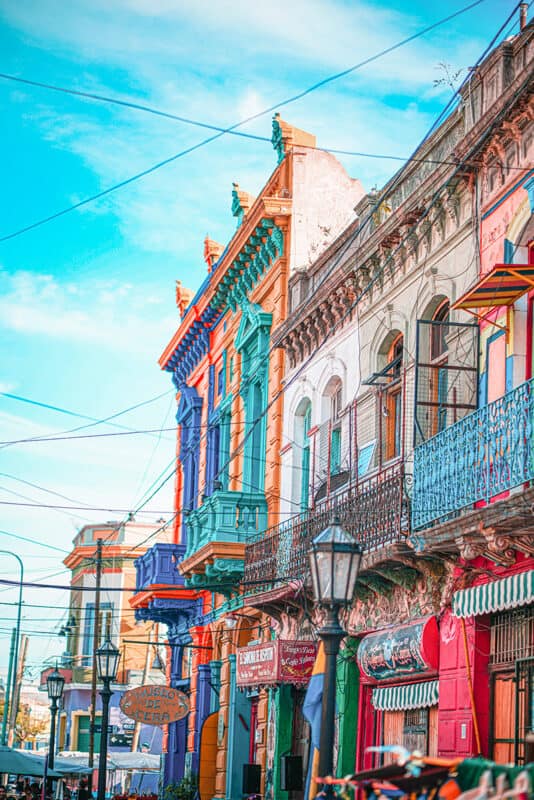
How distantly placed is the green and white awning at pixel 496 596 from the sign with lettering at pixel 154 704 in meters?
10.3

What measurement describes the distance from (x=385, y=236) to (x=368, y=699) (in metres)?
6.73

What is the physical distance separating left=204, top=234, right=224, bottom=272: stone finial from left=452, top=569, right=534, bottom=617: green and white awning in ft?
68.6

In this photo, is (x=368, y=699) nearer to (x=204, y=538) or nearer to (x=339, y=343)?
(x=339, y=343)

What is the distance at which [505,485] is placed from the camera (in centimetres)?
1214

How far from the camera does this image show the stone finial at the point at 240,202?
1210 inches

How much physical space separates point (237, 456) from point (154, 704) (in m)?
6.26

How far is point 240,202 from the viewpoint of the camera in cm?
3077

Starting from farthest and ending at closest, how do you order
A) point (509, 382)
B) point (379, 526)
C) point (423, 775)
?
point (379, 526), point (509, 382), point (423, 775)

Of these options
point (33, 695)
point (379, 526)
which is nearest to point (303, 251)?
point (379, 526)

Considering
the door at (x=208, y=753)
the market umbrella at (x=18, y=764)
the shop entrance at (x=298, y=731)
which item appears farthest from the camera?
the door at (x=208, y=753)

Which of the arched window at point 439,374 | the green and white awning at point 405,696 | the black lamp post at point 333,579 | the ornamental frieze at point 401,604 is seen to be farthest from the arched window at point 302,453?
the black lamp post at point 333,579

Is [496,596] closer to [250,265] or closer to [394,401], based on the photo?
[394,401]

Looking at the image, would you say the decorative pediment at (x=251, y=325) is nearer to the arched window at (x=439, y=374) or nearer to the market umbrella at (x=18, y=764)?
the arched window at (x=439, y=374)

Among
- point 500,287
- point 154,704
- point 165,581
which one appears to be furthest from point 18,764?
point 500,287
